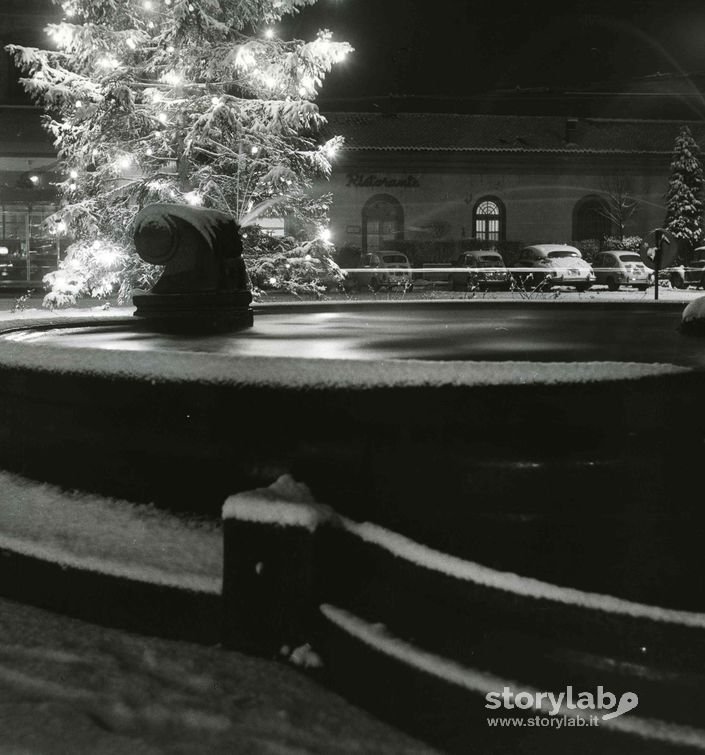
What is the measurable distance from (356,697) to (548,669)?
1.85 feet

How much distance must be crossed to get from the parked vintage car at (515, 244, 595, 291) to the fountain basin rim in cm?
2476

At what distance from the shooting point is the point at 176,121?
1555cm

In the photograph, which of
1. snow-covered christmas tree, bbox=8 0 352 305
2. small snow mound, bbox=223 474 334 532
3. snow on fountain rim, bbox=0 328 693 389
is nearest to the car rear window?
snow-covered christmas tree, bbox=8 0 352 305

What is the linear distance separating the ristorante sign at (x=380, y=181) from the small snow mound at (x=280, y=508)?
119 feet

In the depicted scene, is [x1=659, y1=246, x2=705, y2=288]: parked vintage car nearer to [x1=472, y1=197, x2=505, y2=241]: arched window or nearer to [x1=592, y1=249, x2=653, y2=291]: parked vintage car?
[x1=592, y1=249, x2=653, y2=291]: parked vintage car

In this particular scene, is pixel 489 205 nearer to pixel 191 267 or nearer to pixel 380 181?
pixel 380 181

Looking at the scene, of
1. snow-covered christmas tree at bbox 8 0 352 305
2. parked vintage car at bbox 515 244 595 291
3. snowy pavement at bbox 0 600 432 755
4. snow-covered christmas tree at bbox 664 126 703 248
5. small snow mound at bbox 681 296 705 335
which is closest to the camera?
snowy pavement at bbox 0 600 432 755

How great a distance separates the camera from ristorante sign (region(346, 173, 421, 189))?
38.0m

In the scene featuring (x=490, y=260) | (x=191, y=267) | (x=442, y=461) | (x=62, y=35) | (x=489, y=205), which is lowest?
(x=442, y=461)

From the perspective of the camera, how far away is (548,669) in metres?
2.37

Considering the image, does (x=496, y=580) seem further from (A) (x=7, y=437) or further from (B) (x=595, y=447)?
(A) (x=7, y=437)

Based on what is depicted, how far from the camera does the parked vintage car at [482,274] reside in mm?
28859

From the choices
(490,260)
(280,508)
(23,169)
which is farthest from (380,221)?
(280,508)

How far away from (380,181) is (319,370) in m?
36.2
